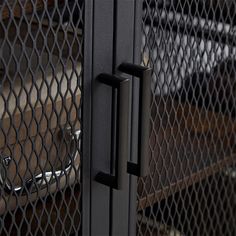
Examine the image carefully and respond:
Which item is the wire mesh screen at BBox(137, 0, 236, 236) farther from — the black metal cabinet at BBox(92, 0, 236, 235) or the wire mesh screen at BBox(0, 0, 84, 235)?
the wire mesh screen at BBox(0, 0, 84, 235)

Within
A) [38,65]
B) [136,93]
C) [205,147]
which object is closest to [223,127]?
[205,147]

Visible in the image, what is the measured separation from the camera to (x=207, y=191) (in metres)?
1.04

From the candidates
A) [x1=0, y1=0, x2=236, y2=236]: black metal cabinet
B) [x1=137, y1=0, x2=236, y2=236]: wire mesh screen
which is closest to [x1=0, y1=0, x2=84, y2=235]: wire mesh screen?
[x1=0, y1=0, x2=236, y2=236]: black metal cabinet

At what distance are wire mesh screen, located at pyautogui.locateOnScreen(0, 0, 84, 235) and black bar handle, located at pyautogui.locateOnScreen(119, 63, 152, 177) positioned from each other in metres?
0.07

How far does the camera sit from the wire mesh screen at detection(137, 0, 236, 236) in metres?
0.87

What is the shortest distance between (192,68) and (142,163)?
0.18 meters

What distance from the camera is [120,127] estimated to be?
2.58 ft

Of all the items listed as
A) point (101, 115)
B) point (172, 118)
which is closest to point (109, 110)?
point (101, 115)

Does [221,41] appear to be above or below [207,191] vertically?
above

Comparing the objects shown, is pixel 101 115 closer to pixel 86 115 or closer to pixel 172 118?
pixel 86 115

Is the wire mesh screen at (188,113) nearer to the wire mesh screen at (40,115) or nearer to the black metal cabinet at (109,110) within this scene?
the black metal cabinet at (109,110)

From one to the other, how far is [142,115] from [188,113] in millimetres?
144

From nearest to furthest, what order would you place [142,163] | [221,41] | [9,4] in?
[9,4] → [142,163] → [221,41]

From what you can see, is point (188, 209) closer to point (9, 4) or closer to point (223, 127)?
point (223, 127)
